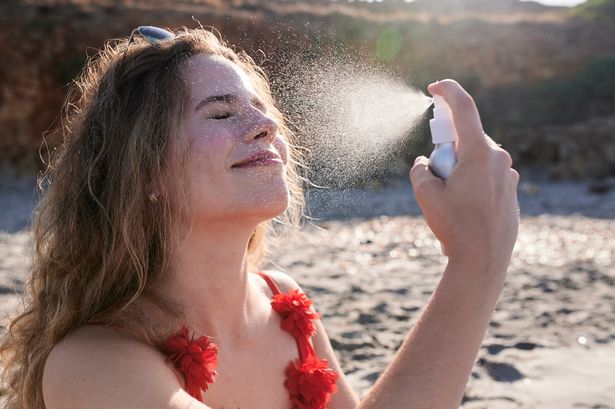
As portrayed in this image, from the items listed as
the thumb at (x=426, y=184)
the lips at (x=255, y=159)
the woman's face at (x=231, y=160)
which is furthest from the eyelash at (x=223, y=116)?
the thumb at (x=426, y=184)

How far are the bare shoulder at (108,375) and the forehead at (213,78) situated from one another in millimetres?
711

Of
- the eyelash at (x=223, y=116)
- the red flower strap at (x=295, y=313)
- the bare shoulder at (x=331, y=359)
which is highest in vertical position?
the eyelash at (x=223, y=116)

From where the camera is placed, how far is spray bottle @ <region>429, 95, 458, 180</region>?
5.16 ft

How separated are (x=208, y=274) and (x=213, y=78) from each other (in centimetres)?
57

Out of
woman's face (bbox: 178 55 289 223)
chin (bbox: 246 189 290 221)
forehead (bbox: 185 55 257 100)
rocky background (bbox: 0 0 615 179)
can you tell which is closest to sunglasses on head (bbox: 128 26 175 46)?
forehead (bbox: 185 55 257 100)

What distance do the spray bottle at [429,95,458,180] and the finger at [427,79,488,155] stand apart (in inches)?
1.7

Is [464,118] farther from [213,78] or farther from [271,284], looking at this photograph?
[271,284]

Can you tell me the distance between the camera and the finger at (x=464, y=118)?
152 cm

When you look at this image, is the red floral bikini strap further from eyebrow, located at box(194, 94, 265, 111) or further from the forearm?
the forearm

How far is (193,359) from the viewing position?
1.84 meters

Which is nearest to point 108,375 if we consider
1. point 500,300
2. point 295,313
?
point 295,313

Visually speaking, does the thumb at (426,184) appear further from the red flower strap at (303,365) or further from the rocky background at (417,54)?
the rocky background at (417,54)

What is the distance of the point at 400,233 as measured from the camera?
877cm

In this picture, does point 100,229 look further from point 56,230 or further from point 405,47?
point 405,47
